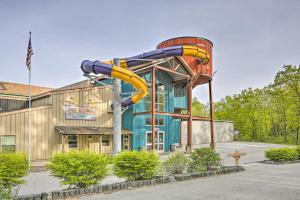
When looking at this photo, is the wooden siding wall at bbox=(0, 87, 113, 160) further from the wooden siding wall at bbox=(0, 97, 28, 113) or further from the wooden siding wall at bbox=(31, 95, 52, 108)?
the wooden siding wall at bbox=(0, 97, 28, 113)

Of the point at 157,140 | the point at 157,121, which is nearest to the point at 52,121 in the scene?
the point at 157,121

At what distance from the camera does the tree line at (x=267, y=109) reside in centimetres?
4519

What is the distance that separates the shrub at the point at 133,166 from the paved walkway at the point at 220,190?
32.1 inches

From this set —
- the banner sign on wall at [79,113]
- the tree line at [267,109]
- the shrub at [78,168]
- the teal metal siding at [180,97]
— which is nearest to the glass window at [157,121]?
the teal metal siding at [180,97]

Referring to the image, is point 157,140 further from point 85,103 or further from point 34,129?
point 34,129

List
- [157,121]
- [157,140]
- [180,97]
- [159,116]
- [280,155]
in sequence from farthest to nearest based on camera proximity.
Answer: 1. [180,97]
2. [159,116]
3. [157,121]
4. [157,140]
5. [280,155]

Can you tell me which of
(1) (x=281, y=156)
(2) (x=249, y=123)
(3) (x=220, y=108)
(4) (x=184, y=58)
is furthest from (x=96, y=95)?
(3) (x=220, y=108)

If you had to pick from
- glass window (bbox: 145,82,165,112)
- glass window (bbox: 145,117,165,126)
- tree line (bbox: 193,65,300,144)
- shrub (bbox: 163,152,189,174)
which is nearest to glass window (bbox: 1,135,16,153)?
shrub (bbox: 163,152,189,174)

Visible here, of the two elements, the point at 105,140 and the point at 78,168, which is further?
the point at 105,140

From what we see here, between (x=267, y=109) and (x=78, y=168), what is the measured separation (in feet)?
157

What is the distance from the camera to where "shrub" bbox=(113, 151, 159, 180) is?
10.9 m

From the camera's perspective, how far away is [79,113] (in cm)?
2348

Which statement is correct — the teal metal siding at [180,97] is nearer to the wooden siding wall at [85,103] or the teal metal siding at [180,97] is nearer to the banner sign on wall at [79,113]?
the wooden siding wall at [85,103]

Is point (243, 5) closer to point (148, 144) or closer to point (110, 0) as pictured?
point (110, 0)
